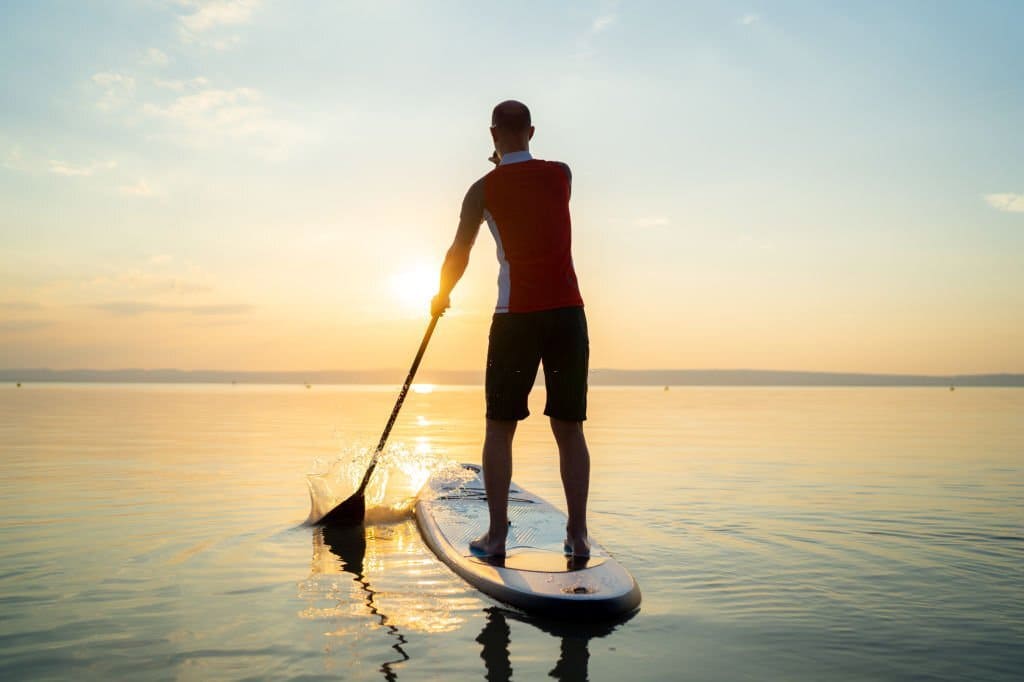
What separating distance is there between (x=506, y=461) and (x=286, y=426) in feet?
54.8

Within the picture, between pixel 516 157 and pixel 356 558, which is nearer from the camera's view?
pixel 516 157

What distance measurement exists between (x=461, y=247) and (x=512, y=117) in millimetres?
813

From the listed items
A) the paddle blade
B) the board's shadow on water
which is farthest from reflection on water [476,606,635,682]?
the paddle blade

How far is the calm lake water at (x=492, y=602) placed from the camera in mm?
3119

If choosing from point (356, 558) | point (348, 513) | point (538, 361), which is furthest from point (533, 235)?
point (348, 513)

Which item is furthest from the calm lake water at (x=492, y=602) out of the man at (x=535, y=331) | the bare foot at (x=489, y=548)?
the man at (x=535, y=331)

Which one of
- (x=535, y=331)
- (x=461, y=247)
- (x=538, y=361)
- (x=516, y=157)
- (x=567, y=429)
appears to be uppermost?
(x=516, y=157)

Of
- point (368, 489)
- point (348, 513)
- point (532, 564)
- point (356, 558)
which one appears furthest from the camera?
point (368, 489)

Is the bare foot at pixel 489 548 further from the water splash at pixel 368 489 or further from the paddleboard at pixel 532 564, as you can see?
the water splash at pixel 368 489

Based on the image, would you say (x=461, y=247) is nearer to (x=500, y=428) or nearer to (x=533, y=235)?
(x=533, y=235)

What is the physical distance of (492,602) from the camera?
396cm

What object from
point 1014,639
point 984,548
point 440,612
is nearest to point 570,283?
point 440,612

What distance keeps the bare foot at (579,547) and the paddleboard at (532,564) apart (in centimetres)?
5

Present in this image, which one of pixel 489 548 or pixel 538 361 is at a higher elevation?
pixel 538 361
